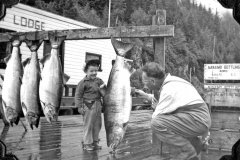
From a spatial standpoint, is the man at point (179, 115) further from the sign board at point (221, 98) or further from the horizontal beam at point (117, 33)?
the sign board at point (221, 98)

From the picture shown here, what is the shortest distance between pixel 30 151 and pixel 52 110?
1074 mm

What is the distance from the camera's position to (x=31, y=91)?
3.36 metres

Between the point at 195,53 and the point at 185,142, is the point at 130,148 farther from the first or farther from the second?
the point at 195,53

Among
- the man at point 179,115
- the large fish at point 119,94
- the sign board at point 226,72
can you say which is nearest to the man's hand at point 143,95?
the large fish at point 119,94

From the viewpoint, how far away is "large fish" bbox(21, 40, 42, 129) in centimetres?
334

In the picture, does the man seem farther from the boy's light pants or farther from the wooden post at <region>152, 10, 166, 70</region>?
the boy's light pants

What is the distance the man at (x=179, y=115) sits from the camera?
2.98 meters

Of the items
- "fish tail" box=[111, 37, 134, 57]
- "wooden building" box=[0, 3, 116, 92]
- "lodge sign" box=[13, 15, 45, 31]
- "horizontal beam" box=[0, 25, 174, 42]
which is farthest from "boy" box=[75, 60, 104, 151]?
"lodge sign" box=[13, 15, 45, 31]

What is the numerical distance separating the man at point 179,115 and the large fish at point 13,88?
1.56m

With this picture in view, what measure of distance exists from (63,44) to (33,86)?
6.69 metres

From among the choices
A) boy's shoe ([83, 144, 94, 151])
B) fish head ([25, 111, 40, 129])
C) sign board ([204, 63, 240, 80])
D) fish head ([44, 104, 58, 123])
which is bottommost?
boy's shoe ([83, 144, 94, 151])

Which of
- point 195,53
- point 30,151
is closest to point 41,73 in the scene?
point 30,151

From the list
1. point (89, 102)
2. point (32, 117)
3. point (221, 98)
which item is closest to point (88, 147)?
point (89, 102)

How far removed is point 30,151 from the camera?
13.1 feet
